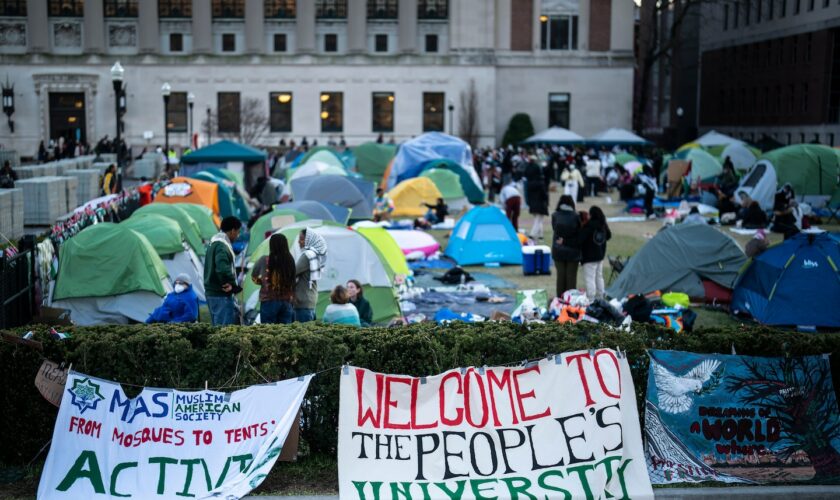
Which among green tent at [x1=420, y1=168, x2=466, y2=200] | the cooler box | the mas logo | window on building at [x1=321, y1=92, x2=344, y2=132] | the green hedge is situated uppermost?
window on building at [x1=321, y1=92, x2=344, y2=132]

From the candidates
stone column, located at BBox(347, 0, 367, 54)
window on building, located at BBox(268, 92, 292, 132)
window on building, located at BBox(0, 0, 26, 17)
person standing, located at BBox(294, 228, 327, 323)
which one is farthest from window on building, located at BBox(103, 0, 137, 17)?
person standing, located at BBox(294, 228, 327, 323)

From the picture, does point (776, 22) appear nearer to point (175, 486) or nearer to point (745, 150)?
point (745, 150)

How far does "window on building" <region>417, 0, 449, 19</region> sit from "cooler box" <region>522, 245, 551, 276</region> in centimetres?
4310

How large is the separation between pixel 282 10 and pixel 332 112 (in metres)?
6.66

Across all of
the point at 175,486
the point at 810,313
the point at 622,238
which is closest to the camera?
the point at 175,486

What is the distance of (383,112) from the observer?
61062 millimetres

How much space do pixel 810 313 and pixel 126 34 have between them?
171 feet

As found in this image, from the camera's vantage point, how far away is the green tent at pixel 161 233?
16.2m

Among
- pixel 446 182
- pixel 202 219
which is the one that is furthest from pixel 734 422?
pixel 446 182

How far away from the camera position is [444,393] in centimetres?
807

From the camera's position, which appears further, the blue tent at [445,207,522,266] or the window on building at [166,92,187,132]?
the window on building at [166,92,187,132]

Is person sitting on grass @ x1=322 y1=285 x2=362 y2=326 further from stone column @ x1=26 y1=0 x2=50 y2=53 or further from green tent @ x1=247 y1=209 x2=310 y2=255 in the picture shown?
stone column @ x1=26 y1=0 x2=50 y2=53

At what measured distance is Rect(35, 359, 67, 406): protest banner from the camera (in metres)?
8.11

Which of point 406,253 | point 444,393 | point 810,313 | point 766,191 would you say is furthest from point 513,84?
point 444,393
